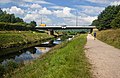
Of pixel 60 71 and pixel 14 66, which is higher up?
pixel 60 71

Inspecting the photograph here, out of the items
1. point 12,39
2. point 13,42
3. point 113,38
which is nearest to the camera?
point 113,38

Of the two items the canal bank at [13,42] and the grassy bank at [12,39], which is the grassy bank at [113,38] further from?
the grassy bank at [12,39]

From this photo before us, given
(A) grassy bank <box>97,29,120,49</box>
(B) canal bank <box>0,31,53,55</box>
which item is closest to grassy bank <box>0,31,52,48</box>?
(B) canal bank <box>0,31,53,55</box>

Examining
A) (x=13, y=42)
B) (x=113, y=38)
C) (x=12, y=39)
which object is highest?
(x=113, y=38)

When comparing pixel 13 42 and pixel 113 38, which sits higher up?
pixel 113 38

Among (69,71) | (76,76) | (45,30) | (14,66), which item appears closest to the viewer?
(76,76)

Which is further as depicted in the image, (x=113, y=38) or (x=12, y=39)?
(x=12, y=39)

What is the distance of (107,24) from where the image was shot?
325ft

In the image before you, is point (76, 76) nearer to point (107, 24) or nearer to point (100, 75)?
point (100, 75)

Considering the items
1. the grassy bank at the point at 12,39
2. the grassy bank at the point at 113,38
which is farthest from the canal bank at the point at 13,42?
the grassy bank at the point at 113,38

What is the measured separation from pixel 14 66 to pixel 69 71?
12.5 m

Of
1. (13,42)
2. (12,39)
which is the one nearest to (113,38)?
(13,42)

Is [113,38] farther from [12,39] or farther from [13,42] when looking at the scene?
[12,39]

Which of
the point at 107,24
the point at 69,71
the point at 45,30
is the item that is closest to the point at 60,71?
the point at 69,71
